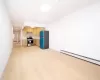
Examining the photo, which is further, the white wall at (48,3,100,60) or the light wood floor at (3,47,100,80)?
the white wall at (48,3,100,60)

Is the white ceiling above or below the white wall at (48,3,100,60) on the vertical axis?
above

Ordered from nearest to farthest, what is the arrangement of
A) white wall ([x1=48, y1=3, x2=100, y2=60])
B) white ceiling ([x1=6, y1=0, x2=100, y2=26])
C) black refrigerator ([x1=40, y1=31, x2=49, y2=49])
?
white ceiling ([x1=6, y1=0, x2=100, y2=26])
white wall ([x1=48, y1=3, x2=100, y2=60])
black refrigerator ([x1=40, y1=31, x2=49, y2=49])

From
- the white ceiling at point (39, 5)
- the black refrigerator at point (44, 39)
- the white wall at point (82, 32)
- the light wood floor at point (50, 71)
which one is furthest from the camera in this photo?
the black refrigerator at point (44, 39)

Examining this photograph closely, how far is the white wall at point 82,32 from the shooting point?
3184 millimetres

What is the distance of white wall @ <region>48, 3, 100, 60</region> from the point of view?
3.18 metres

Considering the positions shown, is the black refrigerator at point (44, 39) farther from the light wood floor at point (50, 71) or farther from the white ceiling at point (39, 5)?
the light wood floor at point (50, 71)

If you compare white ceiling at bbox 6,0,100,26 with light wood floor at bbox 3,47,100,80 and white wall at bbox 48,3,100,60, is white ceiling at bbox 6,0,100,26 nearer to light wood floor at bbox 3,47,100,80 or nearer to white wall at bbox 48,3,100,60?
white wall at bbox 48,3,100,60

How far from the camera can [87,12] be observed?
11.6 ft

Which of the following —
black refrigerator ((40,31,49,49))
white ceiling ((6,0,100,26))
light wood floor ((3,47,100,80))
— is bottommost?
light wood floor ((3,47,100,80))

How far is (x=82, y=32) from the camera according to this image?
3.74 meters

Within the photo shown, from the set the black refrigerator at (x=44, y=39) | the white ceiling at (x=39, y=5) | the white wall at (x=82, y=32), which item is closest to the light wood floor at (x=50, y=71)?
the white wall at (x=82, y=32)

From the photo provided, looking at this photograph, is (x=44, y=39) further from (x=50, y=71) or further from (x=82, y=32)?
(x=50, y=71)

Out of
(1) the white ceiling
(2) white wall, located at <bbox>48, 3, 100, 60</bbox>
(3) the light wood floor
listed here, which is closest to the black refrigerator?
(2) white wall, located at <bbox>48, 3, 100, 60</bbox>

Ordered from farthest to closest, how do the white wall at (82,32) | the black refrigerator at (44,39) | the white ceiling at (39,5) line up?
the black refrigerator at (44,39) < the white wall at (82,32) < the white ceiling at (39,5)
